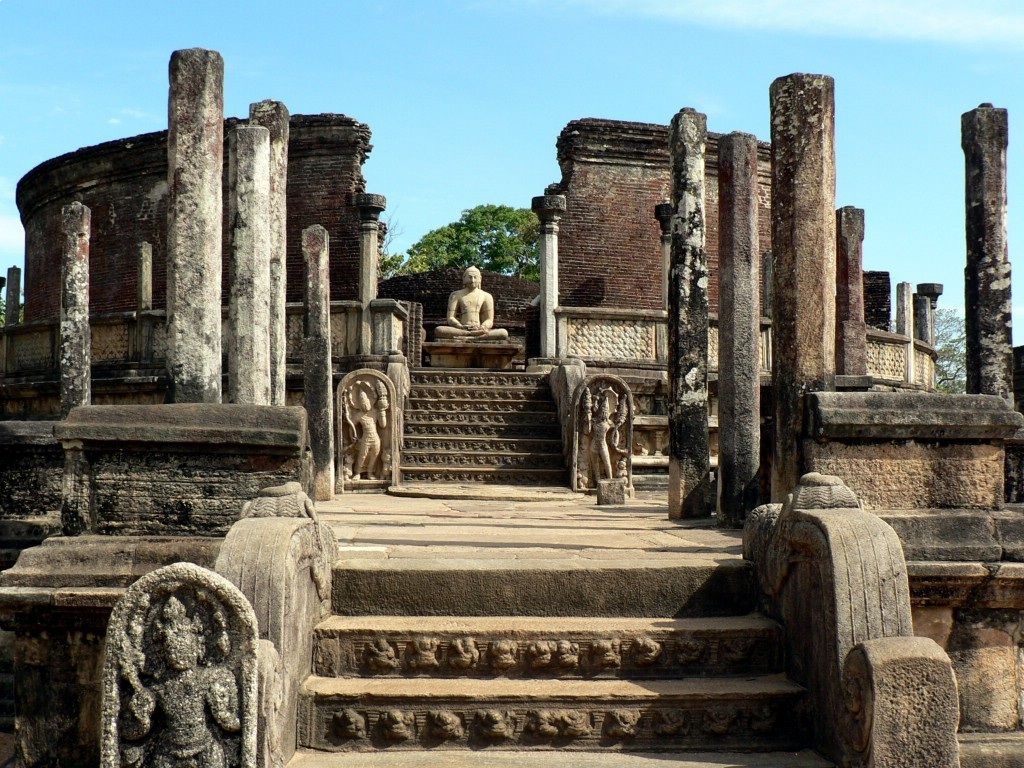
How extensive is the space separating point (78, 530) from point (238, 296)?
12.9 feet

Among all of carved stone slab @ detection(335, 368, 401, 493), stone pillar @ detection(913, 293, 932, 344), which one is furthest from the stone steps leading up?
stone pillar @ detection(913, 293, 932, 344)

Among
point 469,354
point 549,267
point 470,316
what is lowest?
point 469,354

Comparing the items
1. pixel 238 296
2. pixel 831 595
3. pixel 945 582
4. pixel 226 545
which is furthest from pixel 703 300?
pixel 226 545

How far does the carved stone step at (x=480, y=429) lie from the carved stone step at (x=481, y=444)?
281 millimetres

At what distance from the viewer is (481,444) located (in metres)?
14.2

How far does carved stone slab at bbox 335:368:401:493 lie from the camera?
12461mm

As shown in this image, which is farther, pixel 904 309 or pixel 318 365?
pixel 904 309

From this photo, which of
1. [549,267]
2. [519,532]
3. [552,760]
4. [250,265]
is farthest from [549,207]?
[552,760]

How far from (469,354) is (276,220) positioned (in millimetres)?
7912

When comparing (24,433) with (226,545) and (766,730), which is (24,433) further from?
(766,730)

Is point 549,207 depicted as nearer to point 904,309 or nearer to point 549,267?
point 549,267

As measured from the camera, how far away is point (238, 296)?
884 centimetres

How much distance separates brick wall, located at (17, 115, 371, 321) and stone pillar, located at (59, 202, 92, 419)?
11087 millimetres

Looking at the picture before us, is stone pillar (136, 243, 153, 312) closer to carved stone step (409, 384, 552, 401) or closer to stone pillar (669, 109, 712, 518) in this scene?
carved stone step (409, 384, 552, 401)
